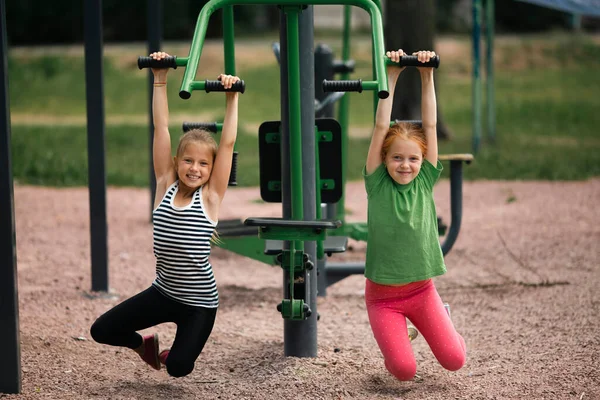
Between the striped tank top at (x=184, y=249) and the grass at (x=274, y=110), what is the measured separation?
5800 mm

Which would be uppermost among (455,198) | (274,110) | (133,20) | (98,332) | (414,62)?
(133,20)

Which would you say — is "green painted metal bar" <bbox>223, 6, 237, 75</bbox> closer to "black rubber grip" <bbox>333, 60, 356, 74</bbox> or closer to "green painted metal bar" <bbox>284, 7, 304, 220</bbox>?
"green painted metal bar" <bbox>284, 7, 304, 220</bbox>

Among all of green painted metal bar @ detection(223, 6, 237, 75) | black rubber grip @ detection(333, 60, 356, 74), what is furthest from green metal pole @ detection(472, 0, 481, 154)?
green painted metal bar @ detection(223, 6, 237, 75)

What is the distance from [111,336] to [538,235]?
13.4 ft

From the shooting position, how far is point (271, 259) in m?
4.99

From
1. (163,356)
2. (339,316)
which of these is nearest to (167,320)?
(163,356)

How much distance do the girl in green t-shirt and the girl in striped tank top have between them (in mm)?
606

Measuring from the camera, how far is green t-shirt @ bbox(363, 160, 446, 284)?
363 cm

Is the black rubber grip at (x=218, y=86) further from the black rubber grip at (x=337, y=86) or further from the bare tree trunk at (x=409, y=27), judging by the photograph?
the bare tree trunk at (x=409, y=27)

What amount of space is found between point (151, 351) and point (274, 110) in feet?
39.4

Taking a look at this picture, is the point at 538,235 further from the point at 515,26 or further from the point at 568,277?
the point at 515,26

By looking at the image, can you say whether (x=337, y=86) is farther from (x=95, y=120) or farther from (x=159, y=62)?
(x=95, y=120)

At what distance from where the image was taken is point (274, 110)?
15.6 meters

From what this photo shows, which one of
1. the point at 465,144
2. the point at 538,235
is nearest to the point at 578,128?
the point at 465,144
